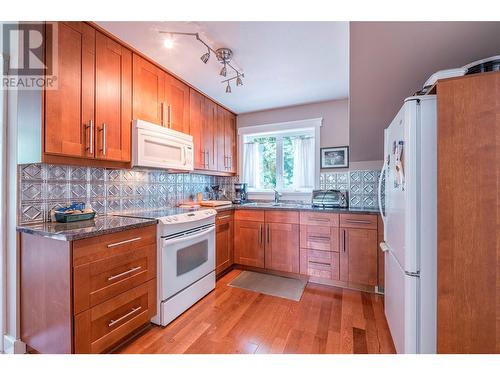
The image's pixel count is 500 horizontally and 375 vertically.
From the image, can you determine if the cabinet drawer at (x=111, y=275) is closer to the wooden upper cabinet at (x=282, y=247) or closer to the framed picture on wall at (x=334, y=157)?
the wooden upper cabinet at (x=282, y=247)

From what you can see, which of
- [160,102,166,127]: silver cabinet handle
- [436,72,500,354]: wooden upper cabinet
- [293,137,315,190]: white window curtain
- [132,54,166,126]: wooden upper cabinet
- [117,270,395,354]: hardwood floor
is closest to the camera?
[436,72,500,354]: wooden upper cabinet

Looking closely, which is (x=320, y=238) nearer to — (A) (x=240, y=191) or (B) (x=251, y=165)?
(A) (x=240, y=191)

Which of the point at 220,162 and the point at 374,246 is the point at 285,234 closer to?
the point at 374,246

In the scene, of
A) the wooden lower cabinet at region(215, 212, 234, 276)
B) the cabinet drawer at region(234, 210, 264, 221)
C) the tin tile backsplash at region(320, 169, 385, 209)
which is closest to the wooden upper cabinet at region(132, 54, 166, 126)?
the wooden lower cabinet at region(215, 212, 234, 276)

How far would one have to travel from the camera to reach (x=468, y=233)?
39.0 inches

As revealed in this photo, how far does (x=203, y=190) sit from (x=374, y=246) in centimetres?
242

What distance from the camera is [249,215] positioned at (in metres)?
2.93

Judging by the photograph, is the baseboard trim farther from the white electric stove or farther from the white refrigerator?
the white refrigerator

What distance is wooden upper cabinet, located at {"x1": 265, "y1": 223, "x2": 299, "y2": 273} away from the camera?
2.70m

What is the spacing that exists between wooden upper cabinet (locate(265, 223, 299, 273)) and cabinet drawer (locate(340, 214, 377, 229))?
21.0 inches

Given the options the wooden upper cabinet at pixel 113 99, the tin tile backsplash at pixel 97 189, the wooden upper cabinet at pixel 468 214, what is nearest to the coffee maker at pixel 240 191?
the tin tile backsplash at pixel 97 189

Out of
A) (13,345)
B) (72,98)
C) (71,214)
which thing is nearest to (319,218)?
(71,214)

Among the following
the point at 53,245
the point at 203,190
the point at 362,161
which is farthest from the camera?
the point at 203,190

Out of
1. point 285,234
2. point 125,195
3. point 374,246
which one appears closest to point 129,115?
point 125,195
